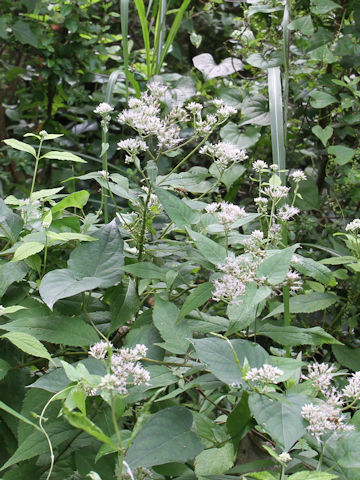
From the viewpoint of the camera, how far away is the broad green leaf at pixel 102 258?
700 mm

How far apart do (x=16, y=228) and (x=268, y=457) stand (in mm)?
470

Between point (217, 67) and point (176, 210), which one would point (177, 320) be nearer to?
point (176, 210)

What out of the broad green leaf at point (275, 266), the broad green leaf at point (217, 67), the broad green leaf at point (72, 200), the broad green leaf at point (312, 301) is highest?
the broad green leaf at point (217, 67)

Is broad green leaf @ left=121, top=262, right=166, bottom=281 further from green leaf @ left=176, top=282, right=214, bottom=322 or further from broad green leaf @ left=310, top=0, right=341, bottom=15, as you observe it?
broad green leaf @ left=310, top=0, right=341, bottom=15

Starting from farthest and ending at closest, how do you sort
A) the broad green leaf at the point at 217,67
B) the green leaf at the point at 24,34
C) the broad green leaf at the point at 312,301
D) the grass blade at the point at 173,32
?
the green leaf at the point at 24,34 < the broad green leaf at the point at 217,67 < the grass blade at the point at 173,32 < the broad green leaf at the point at 312,301

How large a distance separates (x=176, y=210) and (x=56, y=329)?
0.22 metres

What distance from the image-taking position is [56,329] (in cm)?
65

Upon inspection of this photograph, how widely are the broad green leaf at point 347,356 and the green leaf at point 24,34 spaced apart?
1355mm

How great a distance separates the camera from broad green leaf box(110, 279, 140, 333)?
2.35 ft

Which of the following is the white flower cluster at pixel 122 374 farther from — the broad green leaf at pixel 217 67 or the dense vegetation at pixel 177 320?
the broad green leaf at pixel 217 67

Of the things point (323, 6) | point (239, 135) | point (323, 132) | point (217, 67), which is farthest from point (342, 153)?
point (217, 67)

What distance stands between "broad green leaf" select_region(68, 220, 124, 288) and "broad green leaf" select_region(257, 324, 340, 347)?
8.7 inches

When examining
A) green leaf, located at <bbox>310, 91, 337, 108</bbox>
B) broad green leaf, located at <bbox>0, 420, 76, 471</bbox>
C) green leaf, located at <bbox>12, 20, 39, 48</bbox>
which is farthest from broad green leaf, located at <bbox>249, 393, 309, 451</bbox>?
green leaf, located at <bbox>12, 20, 39, 48</bbox>

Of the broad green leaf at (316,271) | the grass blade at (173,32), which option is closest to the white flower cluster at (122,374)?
the broad green leaf at (316,271)
